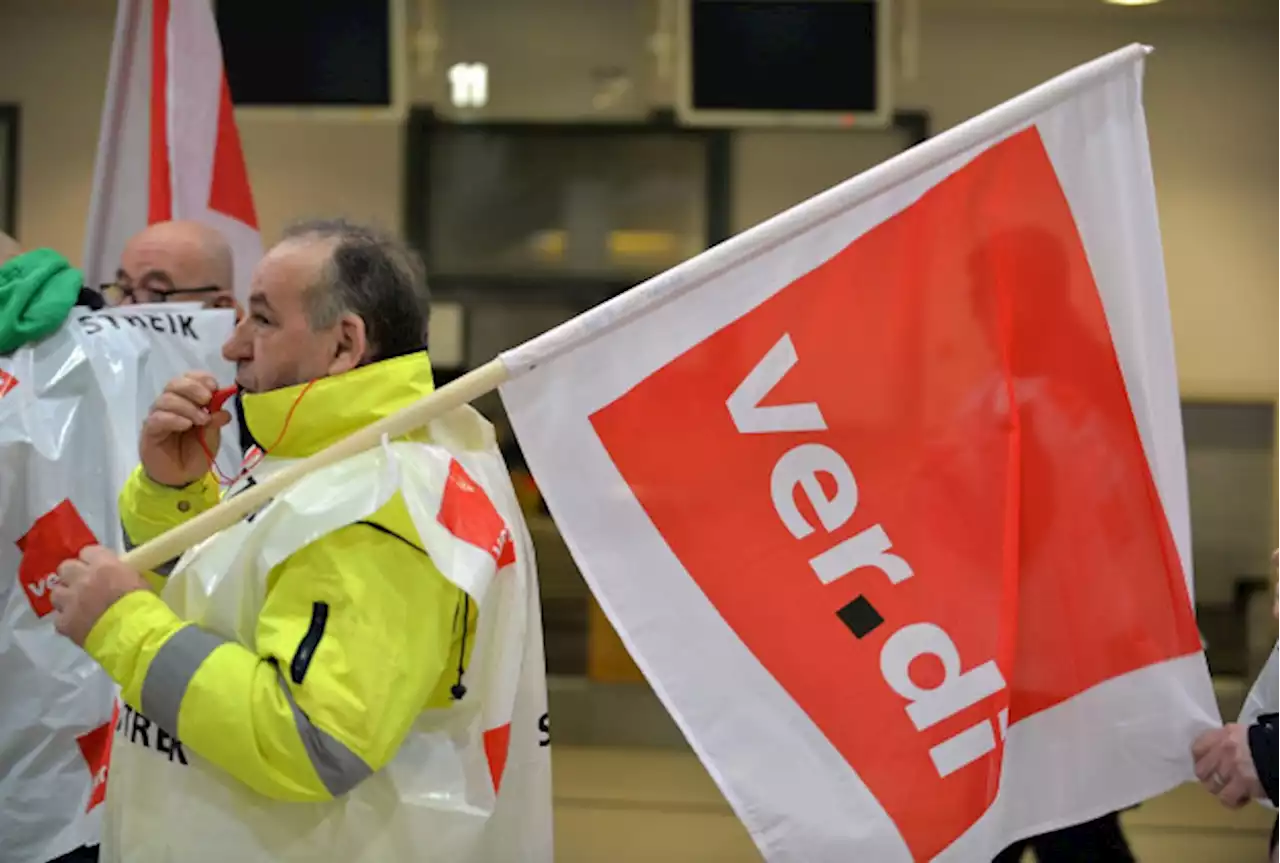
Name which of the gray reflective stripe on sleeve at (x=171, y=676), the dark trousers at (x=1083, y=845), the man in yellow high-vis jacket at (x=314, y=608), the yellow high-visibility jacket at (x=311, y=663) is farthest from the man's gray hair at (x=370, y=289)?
the dark trousers at (x=1083, y=845)

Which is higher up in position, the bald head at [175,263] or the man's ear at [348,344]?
the bald head at [175,263]

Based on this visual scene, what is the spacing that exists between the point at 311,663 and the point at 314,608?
0.05 meters

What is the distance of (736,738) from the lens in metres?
1.30

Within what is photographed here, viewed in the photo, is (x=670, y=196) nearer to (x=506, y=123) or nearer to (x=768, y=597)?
(x=506, y=123)

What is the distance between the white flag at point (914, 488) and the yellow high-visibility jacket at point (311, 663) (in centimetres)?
19

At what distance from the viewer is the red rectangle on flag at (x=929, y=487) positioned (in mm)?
1308

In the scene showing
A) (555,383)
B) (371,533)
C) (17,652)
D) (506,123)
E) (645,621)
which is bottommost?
(17,652)

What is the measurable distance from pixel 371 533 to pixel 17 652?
0.82 metres

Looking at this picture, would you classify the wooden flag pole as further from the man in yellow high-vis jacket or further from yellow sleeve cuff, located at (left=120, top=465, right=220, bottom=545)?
yellow sleeve cuff, located at (left=120, top=465, right=220, bottom=545)

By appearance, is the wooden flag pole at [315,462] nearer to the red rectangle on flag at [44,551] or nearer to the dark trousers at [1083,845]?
the red rectangle on flag at [44,551]

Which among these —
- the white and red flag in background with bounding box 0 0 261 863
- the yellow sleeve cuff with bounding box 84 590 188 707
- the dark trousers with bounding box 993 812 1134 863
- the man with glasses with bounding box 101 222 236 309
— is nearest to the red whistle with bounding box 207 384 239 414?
the yellow sleeve cuff with bounding box 84 590 188 707

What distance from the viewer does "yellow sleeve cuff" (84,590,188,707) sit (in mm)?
1166

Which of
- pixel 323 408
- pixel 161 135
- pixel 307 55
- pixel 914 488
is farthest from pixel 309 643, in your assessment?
pixel 307 55

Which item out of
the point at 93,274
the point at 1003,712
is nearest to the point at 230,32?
the point at 93,274
